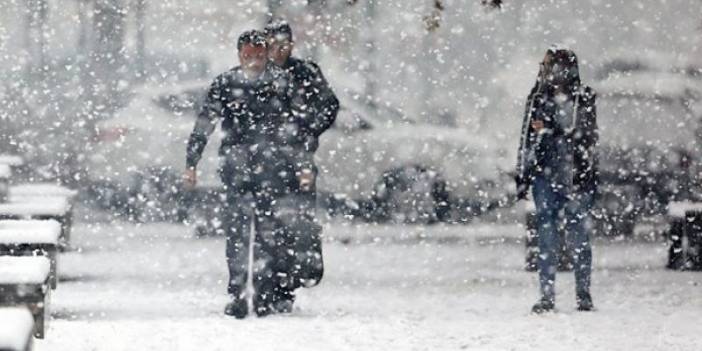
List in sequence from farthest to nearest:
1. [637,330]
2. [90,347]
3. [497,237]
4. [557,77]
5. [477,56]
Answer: [477,56]
[497,237]
[557,77]
[637,330]
[90,347]

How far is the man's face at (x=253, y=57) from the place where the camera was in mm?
10586

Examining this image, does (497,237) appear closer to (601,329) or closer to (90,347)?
(601,329)

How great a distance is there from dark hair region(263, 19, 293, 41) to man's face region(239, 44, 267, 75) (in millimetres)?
127

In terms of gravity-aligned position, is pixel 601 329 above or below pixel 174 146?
below

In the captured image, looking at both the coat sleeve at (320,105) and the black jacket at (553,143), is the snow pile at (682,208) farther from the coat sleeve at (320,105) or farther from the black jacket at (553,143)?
the coat sleeve at (320,105)

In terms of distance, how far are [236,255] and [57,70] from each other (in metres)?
12.3

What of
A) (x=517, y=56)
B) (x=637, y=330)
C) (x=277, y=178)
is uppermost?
(x=517, y=56)

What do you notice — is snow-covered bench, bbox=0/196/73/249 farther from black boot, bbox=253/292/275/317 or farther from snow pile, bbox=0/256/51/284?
snow pile, bbox=0/256/51/284

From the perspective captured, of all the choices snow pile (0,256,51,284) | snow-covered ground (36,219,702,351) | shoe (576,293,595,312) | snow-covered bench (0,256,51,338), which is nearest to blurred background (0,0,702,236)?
snow-covered ground (36,219,702,351)

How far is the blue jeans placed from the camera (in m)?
10.9

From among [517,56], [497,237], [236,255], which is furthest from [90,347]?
[517,56]

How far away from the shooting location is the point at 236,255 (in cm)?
1060

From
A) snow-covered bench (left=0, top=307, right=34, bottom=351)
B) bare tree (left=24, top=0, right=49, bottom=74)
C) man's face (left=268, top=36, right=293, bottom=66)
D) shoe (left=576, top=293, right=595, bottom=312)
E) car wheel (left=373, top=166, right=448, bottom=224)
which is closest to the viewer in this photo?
snow-covered bench (left=0, top=307, right=34, bottom=351)

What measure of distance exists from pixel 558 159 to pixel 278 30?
180 centimetres
